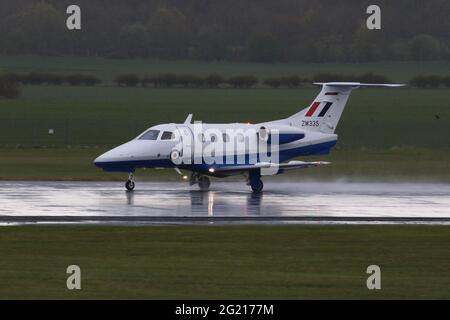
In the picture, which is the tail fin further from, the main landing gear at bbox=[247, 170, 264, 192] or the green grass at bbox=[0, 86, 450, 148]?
the green grass at bbox=[0, 86, 450, 148]

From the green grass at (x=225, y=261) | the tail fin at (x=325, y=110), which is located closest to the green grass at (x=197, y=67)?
the tail fin at (x=325, y=110)

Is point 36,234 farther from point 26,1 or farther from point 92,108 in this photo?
point 26,1

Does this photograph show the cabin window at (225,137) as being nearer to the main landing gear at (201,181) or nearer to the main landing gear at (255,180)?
the main landing gear at (201,181)

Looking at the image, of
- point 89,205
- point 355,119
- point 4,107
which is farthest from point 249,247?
point 4,107

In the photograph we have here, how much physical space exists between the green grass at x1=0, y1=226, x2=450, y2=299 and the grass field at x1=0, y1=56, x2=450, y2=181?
17321 mm

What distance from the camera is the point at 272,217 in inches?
1213

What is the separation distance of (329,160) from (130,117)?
32777 millimetres

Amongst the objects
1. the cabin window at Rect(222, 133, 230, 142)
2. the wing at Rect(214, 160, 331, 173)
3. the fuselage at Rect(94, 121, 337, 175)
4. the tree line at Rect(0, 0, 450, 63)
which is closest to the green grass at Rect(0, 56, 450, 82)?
the tree line at Rect(0, 0, 450, 63)

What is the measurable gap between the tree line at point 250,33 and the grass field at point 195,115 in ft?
3.71

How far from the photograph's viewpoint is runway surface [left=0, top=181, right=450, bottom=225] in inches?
1198

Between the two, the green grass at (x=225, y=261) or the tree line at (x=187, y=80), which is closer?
the green grass at (x=225, y=261)

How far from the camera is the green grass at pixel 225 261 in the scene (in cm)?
2036

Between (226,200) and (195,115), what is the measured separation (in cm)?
4939

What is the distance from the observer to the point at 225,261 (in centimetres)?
2378
